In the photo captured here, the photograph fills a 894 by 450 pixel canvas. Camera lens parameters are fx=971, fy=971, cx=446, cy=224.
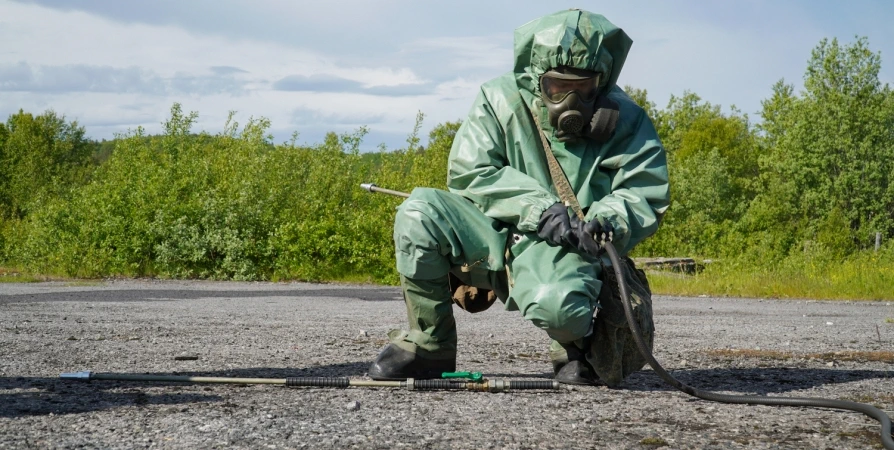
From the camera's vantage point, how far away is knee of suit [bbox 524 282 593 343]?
4.05 m

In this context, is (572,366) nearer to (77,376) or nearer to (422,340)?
(422,340)

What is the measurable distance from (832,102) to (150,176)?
3425 centimetres

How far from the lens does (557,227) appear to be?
4.14 metres

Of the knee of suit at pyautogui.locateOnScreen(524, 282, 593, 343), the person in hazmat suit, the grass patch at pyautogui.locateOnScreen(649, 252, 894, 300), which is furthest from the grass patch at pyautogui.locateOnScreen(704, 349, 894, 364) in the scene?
the grass patch at pyautogui.locateOnScreen(649, 252, 894, 300)

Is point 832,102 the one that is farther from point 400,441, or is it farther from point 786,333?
point 400,441

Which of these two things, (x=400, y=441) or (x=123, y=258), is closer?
(x=400, y=441)

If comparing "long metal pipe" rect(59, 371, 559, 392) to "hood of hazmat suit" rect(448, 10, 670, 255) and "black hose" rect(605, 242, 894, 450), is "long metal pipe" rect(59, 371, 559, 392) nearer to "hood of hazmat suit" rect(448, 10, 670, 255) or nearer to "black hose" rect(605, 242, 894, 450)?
"black hose" rect(605, 242, 894, 450)

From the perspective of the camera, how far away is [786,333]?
8.15m

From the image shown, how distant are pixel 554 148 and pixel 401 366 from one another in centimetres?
127

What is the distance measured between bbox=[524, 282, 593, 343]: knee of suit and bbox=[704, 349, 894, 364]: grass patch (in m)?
2.35

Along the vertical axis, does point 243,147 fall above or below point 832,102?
below

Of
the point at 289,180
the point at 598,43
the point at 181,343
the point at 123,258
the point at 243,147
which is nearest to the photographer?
the point at 598,43

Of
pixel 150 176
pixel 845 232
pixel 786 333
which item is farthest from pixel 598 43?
pixel 845 232

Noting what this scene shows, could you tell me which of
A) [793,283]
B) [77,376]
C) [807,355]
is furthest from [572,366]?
[793,283]
